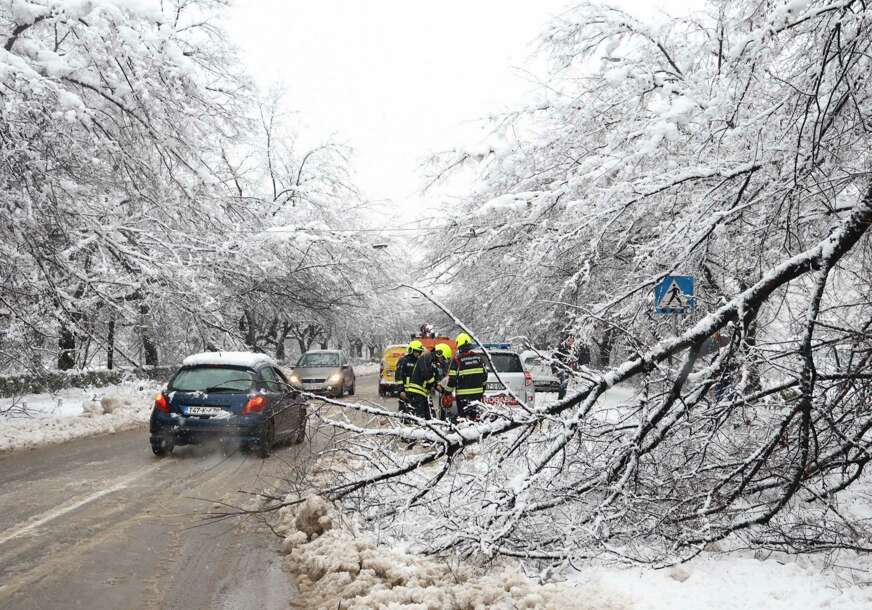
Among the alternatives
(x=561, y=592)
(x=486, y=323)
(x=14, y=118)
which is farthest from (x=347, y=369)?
(x=561, y=592)

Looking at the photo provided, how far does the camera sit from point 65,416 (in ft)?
51.8

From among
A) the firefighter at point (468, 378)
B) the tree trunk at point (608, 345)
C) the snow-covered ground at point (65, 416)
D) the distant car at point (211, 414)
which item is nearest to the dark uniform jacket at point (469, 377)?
the firefighter at point (468, 378)

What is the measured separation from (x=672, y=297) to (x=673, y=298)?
30mm

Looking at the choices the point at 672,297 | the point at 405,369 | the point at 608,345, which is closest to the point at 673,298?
the point at 672,297

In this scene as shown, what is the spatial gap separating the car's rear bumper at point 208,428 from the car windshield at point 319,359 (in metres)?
15.3

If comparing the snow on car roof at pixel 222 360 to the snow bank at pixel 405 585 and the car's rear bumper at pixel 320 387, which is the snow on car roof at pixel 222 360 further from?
the car's rear bumper at pixel 320 387

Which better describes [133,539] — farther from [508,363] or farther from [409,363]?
[508,363]

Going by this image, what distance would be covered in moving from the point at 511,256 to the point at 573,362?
157 inches

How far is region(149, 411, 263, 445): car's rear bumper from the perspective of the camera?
10812 millimetres

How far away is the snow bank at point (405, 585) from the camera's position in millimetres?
4297

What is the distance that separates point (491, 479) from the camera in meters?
4.61

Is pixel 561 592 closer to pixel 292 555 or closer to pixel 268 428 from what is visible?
pixel 292 555

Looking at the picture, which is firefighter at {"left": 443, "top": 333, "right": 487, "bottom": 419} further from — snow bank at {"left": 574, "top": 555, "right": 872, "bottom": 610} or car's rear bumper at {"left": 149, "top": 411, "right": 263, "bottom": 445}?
snow bank at {"left": 574, "top": 555, "right": 872, "bottom": 610}

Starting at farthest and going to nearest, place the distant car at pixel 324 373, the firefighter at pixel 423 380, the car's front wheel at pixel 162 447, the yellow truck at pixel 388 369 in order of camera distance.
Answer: the yellow truck at pixel 388 369 → the distant car at pixel 324 373 → the car's front wheel at pixel 162 447 → the firefighter at pixel 423 380
